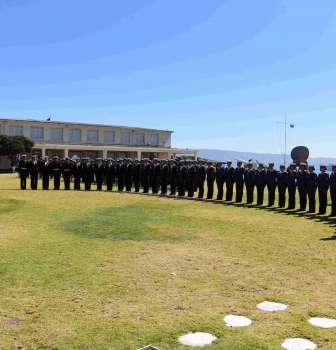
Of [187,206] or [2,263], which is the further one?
[187,206]

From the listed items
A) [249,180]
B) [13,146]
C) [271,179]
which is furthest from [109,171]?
[13,146]

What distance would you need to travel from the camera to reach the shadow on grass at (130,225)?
9578 mm

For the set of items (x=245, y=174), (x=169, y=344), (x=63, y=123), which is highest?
(x=63, y=123)

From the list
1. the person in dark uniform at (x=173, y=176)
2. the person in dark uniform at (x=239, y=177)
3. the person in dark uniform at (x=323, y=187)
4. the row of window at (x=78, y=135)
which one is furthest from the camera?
the row of window at (x=78, y=135)

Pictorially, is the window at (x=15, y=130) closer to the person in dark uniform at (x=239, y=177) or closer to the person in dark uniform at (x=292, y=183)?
the person in dark uniform at (x=239, y=177)

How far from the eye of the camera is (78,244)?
8.59 m

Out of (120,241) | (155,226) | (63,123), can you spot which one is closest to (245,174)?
(155,226)

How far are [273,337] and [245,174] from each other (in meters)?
12.0

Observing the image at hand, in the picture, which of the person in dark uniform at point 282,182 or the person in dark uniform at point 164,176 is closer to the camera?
the person in dark uniform at point 282,182

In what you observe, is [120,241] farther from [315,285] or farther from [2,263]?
[315,285]

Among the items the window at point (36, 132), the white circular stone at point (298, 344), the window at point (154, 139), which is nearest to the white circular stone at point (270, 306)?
the white circular stone at point (298, 344)

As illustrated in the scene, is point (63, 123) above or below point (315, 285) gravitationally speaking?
above

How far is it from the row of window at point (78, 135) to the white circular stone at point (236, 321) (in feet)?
155

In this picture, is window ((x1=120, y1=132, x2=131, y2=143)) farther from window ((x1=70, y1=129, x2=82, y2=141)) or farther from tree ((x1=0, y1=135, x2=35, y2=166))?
tree ((x1=0, y1=135, x2=35, y2=166))
